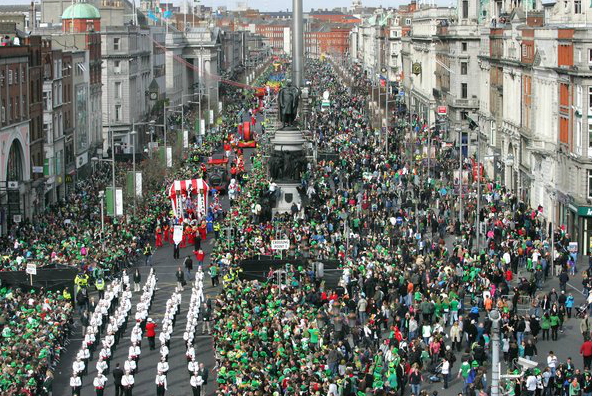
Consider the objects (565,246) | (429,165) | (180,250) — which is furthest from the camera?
(429,165)

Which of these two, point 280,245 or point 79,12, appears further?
point 79,12

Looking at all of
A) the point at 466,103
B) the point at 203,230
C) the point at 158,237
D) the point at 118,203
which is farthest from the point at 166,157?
the point at 466,103

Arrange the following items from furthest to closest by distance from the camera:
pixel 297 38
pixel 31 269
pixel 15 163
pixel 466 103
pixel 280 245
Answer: pixel 466 103, pixel 297 38, pixel 15 163, pixel 280 245, pixel 31 269

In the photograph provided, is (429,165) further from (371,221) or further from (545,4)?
(371,221)

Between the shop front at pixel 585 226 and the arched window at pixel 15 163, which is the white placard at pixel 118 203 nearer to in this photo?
the arched window at pixel 15 163

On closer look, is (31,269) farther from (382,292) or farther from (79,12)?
(79,12)

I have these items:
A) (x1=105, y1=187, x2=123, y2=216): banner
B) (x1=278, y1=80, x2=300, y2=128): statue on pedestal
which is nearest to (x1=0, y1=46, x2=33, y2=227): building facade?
(x1=105, y1=187, x2=123, y2=216): banner

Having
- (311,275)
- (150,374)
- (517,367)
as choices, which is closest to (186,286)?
(311,275)
